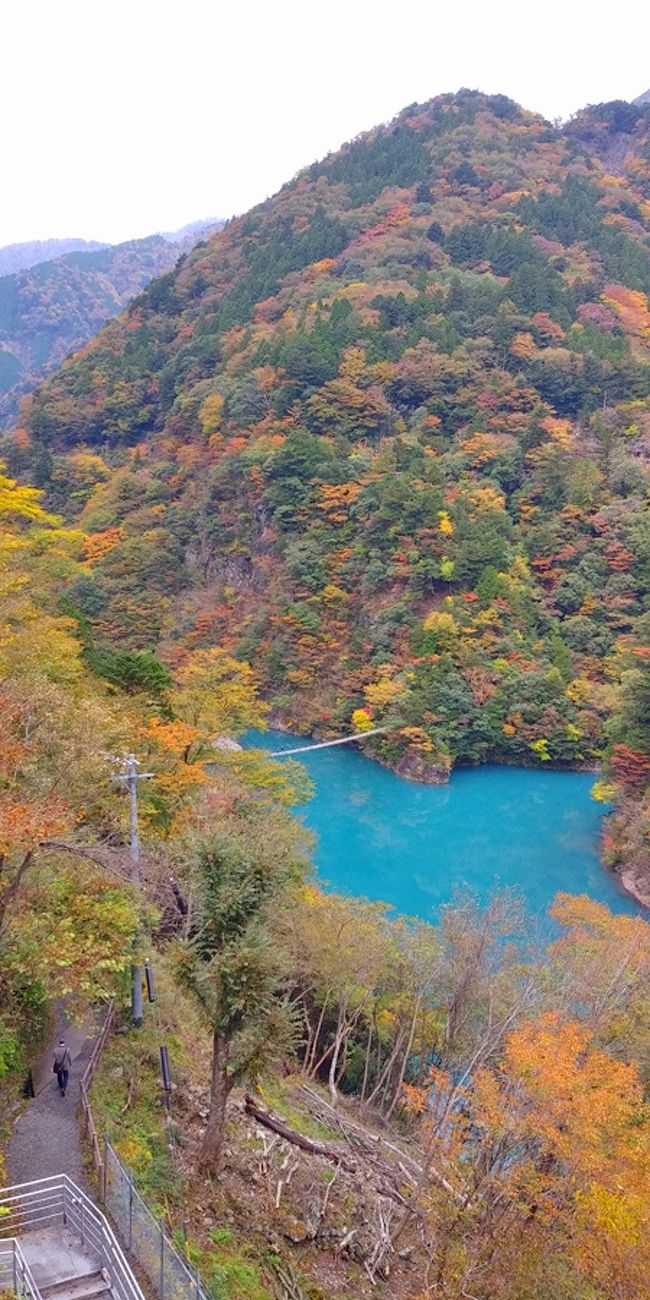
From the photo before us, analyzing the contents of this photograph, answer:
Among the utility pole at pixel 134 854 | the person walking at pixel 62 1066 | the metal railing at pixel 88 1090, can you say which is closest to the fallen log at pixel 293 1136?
the utility pole at pixel 134 854

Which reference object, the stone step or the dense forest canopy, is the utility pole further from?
the stone step

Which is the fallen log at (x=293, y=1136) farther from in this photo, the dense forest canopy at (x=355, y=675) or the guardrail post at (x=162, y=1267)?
the guardrail post at (x=162, y=1267)

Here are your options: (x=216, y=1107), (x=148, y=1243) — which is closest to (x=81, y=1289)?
(x=148, y=1243)

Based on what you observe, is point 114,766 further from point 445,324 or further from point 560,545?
point 445,324

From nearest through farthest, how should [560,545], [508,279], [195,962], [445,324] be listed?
[195,962] < [560,545] < [445,324] < [508,279]

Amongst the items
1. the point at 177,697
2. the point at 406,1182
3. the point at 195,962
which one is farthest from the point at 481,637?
the point at 195,962

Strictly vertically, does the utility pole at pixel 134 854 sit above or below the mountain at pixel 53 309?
below

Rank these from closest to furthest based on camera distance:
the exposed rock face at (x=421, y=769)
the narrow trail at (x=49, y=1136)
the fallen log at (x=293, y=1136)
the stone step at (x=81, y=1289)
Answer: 1. the stone step at (x=81, y=1289)
2. the narrow trail at (x=49, y=1136)
3. the fallen log at (x=293, y=1136)
4. the exposed rock face at (x=421, y=769)
